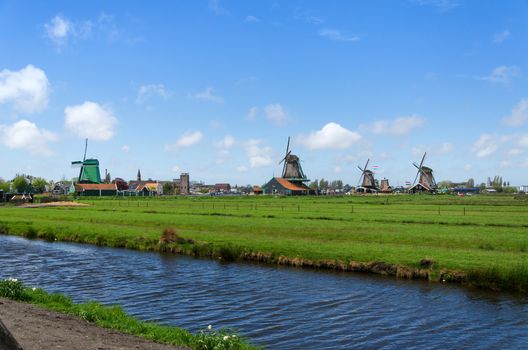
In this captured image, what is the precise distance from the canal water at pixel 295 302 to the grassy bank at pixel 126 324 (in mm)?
2280

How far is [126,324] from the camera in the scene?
16.0m

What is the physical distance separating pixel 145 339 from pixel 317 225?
33579mm

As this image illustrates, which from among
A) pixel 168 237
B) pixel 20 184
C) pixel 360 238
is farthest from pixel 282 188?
pixel 360 238

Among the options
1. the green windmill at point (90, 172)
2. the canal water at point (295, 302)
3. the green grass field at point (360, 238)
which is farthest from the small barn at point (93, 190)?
the canal water at point (295, 302)

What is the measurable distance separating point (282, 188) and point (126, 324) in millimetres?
153790

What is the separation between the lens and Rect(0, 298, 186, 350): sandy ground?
41.7 feet

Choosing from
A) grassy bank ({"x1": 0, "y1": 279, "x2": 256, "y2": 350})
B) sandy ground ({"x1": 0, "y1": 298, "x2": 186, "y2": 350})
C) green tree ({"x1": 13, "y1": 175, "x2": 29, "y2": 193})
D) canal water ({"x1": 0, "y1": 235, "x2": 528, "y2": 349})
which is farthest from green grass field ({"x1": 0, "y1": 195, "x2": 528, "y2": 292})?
green tree ({"x1": 13, "y1": 175, "x2": 29, "y2": 193})

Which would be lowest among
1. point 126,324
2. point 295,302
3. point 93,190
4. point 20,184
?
point 295,302

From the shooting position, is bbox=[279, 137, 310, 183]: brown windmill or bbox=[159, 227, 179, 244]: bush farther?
bbox=[279, 137, 310, 183]: brown windmill

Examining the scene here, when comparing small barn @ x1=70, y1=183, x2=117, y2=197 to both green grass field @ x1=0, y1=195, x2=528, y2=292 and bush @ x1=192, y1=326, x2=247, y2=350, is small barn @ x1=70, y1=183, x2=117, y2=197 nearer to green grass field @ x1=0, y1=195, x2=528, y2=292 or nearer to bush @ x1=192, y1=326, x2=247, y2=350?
green grass field @ x1=0, y1=195, x2=528, y2=292

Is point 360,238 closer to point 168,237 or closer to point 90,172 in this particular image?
point 168,237

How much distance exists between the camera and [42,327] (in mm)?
14312

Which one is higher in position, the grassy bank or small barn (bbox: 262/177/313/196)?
small barn (bbox: 262/177/313/196)

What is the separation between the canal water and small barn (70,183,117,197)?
140520 millimetres
